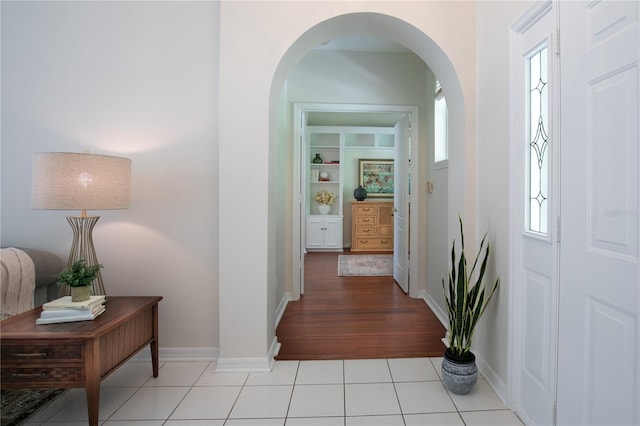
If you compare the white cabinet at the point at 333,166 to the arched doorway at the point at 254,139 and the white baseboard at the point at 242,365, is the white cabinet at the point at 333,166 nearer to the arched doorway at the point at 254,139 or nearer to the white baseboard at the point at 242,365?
the arched doorway at the point at 254,139

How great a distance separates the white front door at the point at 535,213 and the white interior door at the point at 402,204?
6.50 ft

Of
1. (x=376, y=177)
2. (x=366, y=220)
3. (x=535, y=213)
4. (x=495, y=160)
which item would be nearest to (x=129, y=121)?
(x=495, y=160)

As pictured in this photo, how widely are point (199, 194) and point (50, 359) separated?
1165mm

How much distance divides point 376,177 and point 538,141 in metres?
5.32

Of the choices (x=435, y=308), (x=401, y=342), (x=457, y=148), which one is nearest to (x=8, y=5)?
(x=457, y=148)

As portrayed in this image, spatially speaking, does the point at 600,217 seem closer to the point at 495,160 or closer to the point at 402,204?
the point at 495,160

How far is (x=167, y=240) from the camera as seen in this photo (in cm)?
214

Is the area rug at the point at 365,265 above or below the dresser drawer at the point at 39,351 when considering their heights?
below

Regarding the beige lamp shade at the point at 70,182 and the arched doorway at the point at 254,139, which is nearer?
the beige lamp shade at the point at 70,182

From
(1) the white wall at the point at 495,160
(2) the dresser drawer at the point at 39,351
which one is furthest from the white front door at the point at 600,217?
(2) the dresser drawer at the point at 39,351

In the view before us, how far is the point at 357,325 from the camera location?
2.70m

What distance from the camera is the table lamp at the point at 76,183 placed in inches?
60.3

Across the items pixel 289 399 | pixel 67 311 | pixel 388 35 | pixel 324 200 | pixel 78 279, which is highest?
pixel 388 35

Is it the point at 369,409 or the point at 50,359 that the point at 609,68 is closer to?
the point at 369,409
